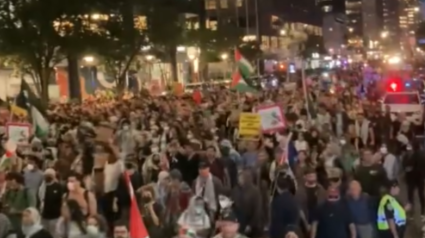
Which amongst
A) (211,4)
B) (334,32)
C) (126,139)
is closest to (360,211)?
(126,139)

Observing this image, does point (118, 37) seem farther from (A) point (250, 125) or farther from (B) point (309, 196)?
(B) point (309, 196)

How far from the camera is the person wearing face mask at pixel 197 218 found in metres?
10.5

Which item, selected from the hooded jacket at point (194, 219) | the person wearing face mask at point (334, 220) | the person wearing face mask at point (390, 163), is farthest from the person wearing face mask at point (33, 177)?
the person wearing face mask at point (390, 163)

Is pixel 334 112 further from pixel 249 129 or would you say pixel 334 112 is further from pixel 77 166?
pixel 77 166

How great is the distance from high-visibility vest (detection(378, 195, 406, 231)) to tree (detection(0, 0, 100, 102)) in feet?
96.9

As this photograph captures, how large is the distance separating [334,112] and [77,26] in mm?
21633

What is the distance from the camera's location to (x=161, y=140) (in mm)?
17516

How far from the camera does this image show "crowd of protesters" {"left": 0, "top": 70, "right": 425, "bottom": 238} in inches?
419

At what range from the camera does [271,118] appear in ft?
52.5

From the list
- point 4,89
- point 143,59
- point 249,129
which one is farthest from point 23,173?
point 143,59

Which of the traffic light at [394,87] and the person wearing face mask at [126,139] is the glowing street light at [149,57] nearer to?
the traffic light at [394,87]

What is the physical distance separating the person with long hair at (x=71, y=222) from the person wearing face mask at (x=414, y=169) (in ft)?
20.9

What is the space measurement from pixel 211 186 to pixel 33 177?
Answer: 2640 mm

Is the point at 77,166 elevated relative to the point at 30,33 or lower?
lower
